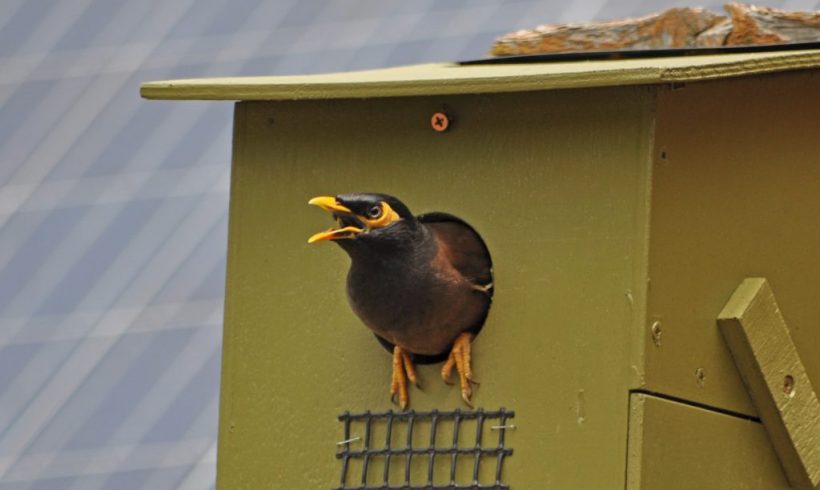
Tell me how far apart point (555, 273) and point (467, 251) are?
16 centimetres

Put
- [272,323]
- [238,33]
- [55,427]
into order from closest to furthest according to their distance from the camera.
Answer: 1. [272,323]
2. [55,427]
3. [238,33]

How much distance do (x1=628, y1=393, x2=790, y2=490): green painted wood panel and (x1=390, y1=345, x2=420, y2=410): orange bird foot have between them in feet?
1.37

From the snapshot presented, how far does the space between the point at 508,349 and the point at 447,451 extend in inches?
8.0

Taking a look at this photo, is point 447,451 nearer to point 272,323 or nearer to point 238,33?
point 272,323

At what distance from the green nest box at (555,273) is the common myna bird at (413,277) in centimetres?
4

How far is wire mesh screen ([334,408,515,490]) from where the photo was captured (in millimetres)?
3760

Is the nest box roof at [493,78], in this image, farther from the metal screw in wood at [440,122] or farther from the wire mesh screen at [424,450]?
the wire mesh screen at [424,450]

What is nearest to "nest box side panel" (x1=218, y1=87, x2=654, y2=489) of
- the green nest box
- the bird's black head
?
the green nest box

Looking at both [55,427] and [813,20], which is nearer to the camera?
[813,20]

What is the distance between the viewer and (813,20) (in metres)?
4.14

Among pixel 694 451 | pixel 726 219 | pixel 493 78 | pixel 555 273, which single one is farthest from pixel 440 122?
pixel 694 451

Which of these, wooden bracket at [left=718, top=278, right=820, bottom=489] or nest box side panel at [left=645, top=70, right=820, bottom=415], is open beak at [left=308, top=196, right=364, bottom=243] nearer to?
nest box side panel at [left=645, top=70, right=820, bottom=415]

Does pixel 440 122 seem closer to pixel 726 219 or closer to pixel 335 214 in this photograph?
pixel 335 214

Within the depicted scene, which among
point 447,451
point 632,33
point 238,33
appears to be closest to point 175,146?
point 238,33
